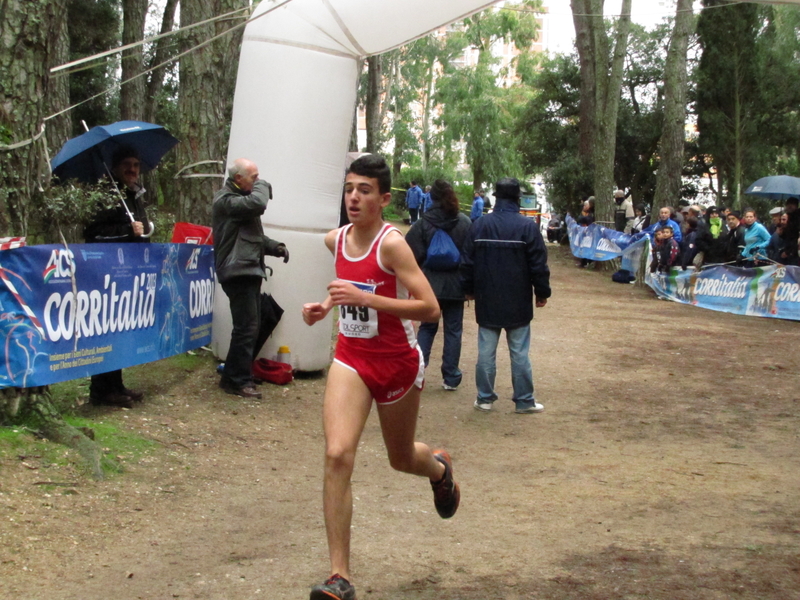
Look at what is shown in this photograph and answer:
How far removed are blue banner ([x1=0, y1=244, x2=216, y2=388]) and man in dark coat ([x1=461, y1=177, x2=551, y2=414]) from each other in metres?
2.65

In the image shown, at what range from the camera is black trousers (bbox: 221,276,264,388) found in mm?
8492

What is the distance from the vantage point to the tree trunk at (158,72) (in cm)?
2731

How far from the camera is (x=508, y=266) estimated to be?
8430mm

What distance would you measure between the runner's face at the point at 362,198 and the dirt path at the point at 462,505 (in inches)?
69.0

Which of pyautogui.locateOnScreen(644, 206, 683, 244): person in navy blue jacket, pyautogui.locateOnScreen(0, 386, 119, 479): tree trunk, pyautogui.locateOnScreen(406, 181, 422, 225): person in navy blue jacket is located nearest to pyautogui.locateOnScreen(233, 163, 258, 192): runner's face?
pyautogui.locateOnScreen(0, 386, 119, 479): tree trunk

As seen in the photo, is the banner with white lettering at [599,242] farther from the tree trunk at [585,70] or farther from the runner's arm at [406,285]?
the runner's arm at [406,285]

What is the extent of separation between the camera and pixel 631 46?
45812 millimetres

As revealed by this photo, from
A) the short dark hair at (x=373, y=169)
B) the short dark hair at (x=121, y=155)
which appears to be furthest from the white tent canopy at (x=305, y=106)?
the short dark hair at (x=373, y=169)

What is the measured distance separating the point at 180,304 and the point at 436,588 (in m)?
4.96

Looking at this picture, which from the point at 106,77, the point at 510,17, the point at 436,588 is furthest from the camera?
the point at 510,17

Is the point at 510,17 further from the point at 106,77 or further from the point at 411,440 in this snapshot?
the point at 411,440

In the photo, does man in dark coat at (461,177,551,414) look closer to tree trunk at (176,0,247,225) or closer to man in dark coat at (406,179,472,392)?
man in dark coat at (406,179,472,392)

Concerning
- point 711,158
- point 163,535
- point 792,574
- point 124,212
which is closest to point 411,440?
point 163,535

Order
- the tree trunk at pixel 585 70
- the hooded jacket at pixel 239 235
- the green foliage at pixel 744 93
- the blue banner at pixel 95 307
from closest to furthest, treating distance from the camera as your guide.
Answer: the blue banner at pixel 95 307 → the hooded jacket at pixel 239 235 → the tree trunk at pixel 585 70 → the green foliage at pixel 744 93
